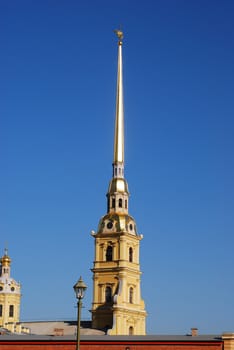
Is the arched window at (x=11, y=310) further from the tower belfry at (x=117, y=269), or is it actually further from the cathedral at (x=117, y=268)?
the tower belfry at (x=117, y=269)

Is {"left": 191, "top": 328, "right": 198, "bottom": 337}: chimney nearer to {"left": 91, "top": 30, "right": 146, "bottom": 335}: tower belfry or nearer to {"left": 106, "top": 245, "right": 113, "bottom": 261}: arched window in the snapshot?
{"left": 91, "top": 30, "right": 146, "bottom": 335}: tower belfry

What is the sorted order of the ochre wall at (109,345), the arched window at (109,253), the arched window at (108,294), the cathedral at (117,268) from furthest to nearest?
the arched window at (109,253) → the arched window at (108,294) → the cathedral at (117,268) → the ochre wall at (109,345)

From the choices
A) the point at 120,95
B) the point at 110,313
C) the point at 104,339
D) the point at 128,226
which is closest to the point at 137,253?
the point at 128,226

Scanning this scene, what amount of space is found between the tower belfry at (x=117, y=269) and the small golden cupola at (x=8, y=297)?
22.0 m

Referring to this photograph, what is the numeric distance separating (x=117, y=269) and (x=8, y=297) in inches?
1045

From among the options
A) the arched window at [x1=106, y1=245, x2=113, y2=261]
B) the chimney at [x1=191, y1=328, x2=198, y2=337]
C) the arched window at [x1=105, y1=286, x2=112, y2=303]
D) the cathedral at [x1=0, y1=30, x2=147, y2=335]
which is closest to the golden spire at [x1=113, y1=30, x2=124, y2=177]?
the cathedral at [x1=0, y1=30, x2=147, y2=335]

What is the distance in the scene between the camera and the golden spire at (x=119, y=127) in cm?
9444

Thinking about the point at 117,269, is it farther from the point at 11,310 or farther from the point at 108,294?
the point at 11,310

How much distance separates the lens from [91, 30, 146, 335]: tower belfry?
86.0 meters

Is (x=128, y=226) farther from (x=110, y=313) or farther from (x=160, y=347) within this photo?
(x=160, y=347)

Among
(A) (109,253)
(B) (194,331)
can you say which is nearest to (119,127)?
(A) (109,253)

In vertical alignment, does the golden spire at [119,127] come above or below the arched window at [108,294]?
above

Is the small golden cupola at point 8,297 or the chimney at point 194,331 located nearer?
the chimney at point 194,331

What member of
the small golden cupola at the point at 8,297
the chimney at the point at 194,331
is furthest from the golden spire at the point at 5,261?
the chimney at the point at 194,331
